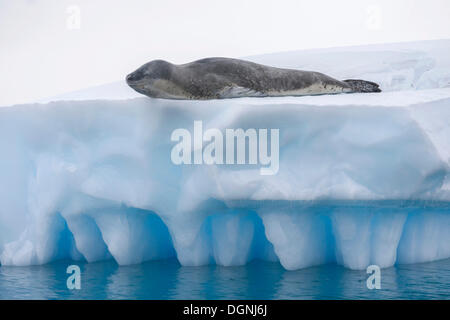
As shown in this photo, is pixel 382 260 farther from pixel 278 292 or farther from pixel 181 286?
pixel 181 286

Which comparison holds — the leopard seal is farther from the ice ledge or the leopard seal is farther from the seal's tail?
the ice ledge

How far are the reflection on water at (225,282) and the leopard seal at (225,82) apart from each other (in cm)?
136

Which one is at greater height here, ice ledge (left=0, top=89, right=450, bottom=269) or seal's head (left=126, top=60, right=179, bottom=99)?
seal's head (left=126, top=60, right=179, bottom=99)

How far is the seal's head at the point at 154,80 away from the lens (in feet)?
13.7

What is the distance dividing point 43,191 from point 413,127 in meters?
2.88

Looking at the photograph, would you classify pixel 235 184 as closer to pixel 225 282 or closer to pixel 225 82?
pixel 225 282

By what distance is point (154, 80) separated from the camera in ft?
13.8

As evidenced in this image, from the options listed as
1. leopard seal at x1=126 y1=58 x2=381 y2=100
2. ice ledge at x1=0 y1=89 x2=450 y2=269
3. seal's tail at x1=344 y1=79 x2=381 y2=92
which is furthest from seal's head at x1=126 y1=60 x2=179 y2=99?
seal's tail at x1=344 y1=79 x2=381 y2=92

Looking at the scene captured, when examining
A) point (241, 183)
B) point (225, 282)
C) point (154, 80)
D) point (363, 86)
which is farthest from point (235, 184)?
point (363, 86)

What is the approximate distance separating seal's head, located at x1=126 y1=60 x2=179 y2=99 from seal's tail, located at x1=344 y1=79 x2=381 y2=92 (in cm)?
197

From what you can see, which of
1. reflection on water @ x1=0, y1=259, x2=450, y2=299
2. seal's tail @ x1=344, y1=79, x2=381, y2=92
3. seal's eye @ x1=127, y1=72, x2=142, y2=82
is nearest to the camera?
reflection on water @ x1=0, y1=259, x2=450, y2=299

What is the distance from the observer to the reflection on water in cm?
351

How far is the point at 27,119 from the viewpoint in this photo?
469 centimetres

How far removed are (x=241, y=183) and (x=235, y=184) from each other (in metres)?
0.04
